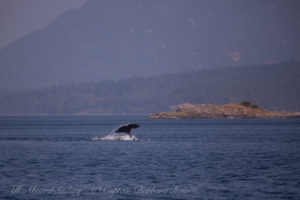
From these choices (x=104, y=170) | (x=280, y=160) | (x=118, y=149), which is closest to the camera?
(x=104, y=170)

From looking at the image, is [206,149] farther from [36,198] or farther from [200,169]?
[36,198]

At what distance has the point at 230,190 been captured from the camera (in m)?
40.6

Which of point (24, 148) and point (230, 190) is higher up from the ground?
point (24, 148)

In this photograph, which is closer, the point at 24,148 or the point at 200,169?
the point at 200,169

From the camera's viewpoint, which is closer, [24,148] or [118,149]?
[118,149]

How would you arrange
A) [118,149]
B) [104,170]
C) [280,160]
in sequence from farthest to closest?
1. [118,149]
2. [280,160]
3. [104,170]

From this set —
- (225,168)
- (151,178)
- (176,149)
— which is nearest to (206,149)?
(176,149)

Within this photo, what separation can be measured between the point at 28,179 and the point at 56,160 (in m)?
14.4

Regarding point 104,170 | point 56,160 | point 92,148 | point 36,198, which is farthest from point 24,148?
point 36,198

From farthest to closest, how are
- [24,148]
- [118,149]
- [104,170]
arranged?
[24,148], [118,149], [104,170]

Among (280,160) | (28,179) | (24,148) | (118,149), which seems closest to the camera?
(28,179)

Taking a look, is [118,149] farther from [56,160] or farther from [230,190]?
[230,190]

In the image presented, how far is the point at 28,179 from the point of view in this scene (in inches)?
1785

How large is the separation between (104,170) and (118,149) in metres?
20.8
